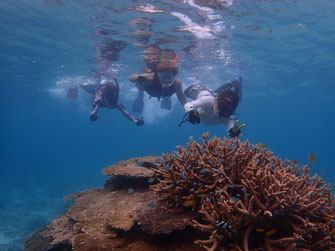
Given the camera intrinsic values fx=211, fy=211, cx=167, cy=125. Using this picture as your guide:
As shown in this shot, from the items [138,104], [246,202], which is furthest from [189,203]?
[138,104]

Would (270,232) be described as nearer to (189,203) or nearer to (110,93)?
(189,203)

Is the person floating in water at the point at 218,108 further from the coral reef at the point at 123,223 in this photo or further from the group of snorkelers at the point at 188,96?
the coral reef at the point at 123,223

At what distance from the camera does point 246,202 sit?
9.26ft

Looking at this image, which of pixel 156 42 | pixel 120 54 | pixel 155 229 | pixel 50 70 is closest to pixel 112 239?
pixel 155 229

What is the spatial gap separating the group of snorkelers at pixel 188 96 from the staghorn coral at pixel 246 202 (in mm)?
2301

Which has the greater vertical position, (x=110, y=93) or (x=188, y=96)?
(x=110, y=93)

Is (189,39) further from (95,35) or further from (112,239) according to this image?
(112,239)

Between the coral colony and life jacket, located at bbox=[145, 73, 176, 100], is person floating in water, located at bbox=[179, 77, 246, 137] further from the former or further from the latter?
life jacket, located at bbox=[145, 73, 176, 100]

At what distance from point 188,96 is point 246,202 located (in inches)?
341

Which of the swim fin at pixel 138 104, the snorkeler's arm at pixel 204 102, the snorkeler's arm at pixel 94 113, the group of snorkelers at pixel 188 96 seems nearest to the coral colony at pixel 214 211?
the group of snorkelers at pixel 188 96

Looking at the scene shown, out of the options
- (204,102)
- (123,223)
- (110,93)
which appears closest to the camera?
(123,223)

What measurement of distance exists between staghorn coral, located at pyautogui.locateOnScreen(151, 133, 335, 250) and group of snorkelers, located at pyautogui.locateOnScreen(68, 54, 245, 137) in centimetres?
230

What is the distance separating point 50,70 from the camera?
2755 centimetres

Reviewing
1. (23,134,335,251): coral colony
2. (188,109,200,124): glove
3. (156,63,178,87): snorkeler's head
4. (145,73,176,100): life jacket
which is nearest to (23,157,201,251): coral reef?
(23,134,335,251): coral colony
